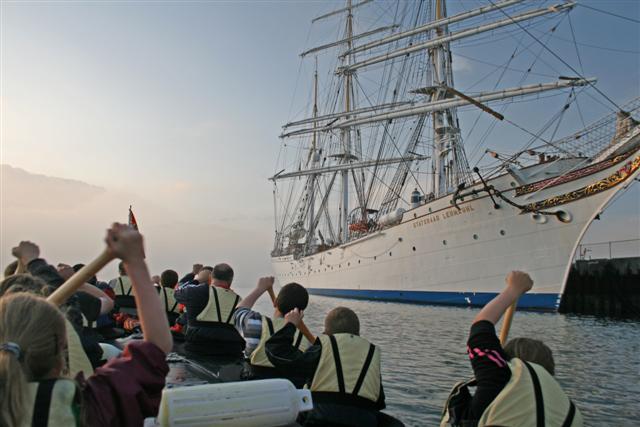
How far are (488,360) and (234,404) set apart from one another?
1.82 meters

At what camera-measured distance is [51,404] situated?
2049 mm

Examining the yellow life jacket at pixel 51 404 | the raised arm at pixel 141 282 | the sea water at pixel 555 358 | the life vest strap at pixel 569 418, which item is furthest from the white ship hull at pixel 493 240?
the yellow life jacket at pixel 51 404

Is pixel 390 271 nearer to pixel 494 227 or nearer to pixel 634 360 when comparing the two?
pixel 494 227

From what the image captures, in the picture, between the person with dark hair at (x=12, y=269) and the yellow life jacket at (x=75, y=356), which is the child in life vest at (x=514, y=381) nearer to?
the yellow life jacket at (x=75, y=356)

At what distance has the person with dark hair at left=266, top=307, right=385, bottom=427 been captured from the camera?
4.18m

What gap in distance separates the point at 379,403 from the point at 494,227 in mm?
29003

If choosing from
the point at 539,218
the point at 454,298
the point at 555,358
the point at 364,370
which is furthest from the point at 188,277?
the point at 454,298

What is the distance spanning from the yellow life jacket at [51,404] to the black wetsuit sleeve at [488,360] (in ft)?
7.28

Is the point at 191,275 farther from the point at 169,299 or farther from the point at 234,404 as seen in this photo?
the point at 234,404

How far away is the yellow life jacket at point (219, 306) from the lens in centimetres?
666

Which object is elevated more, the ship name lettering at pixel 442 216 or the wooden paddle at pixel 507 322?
the ship name lettering at pixel 442 216

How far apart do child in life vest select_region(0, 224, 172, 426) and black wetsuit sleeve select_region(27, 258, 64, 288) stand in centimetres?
233

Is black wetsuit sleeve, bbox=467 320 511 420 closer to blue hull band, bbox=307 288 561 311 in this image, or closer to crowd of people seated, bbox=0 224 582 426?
crowd of people seated, bbox=0 224 582 426

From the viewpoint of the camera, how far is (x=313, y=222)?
201ft
